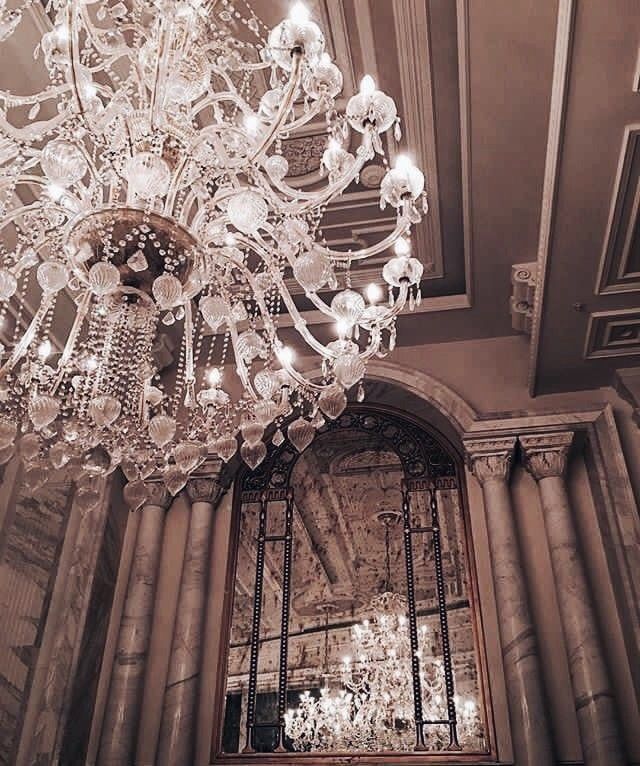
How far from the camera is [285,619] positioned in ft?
16.9

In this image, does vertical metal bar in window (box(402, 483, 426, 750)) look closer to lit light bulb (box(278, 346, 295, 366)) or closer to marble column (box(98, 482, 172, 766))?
marble column (box(98, 482, 172, 766))

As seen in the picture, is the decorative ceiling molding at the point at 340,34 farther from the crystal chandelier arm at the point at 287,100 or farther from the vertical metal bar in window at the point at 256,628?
the vertical metal bar in window at the point at 256,628

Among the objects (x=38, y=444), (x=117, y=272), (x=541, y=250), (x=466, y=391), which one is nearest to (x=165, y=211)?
(x=117, y=272)

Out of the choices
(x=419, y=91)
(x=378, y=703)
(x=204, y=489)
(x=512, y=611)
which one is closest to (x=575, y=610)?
(x=512, y=611)

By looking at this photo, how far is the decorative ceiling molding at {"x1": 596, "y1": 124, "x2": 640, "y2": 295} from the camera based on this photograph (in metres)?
3.57

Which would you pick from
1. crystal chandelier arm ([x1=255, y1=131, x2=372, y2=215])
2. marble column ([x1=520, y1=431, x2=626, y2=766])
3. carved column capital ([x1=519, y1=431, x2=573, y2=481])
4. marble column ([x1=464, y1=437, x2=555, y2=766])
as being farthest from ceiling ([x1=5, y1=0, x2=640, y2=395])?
crystal chandelier arm ([x1=255, y1=131, x2=372, y2=215])

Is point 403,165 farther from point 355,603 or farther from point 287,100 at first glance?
point 355,603

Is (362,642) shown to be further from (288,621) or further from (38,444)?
Answer: (38,444)

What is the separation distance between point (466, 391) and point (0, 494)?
3.42 m

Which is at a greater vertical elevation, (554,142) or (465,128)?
(465,128)

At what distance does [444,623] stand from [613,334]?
2.27 m

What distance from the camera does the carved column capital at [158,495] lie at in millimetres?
5473

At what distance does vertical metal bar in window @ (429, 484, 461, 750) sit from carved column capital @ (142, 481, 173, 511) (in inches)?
81.1

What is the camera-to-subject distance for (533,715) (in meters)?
4.08
